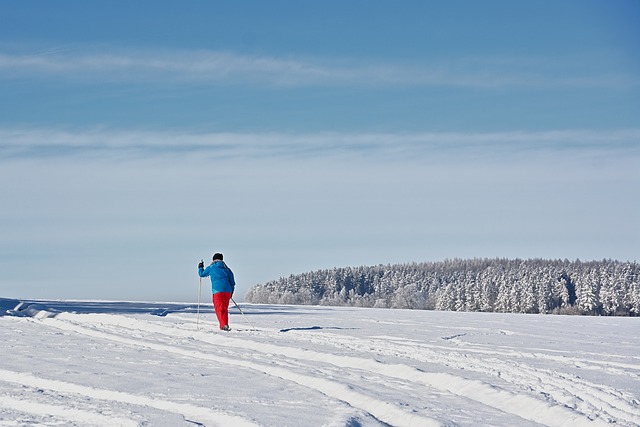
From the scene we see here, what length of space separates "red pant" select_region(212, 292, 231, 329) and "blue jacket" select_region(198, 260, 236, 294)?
13 centimetres

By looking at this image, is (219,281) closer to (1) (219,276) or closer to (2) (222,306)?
(1) (219,276)

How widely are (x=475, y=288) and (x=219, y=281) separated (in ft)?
228

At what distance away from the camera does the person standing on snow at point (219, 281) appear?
1794 centimetres

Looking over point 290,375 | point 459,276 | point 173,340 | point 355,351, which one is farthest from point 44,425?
point 459,276

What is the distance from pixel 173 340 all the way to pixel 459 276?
8874 centimetres

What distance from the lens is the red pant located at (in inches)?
682

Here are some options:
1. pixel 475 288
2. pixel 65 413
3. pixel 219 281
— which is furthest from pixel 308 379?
pixel 475 288

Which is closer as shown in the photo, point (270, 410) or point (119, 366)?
point (270, 410)

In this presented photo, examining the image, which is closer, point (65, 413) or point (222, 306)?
point (65, 413)

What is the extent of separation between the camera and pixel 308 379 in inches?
374

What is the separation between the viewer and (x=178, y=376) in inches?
379

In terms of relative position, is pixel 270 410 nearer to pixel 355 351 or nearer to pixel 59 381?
pixel 59 381

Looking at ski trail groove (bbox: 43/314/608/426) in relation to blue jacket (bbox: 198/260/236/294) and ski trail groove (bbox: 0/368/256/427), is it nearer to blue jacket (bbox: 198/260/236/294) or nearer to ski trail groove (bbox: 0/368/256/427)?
ski trail groove (bbox: 0/368/256/427)

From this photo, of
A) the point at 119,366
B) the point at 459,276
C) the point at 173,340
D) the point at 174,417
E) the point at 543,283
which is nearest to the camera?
the point at 174,417
